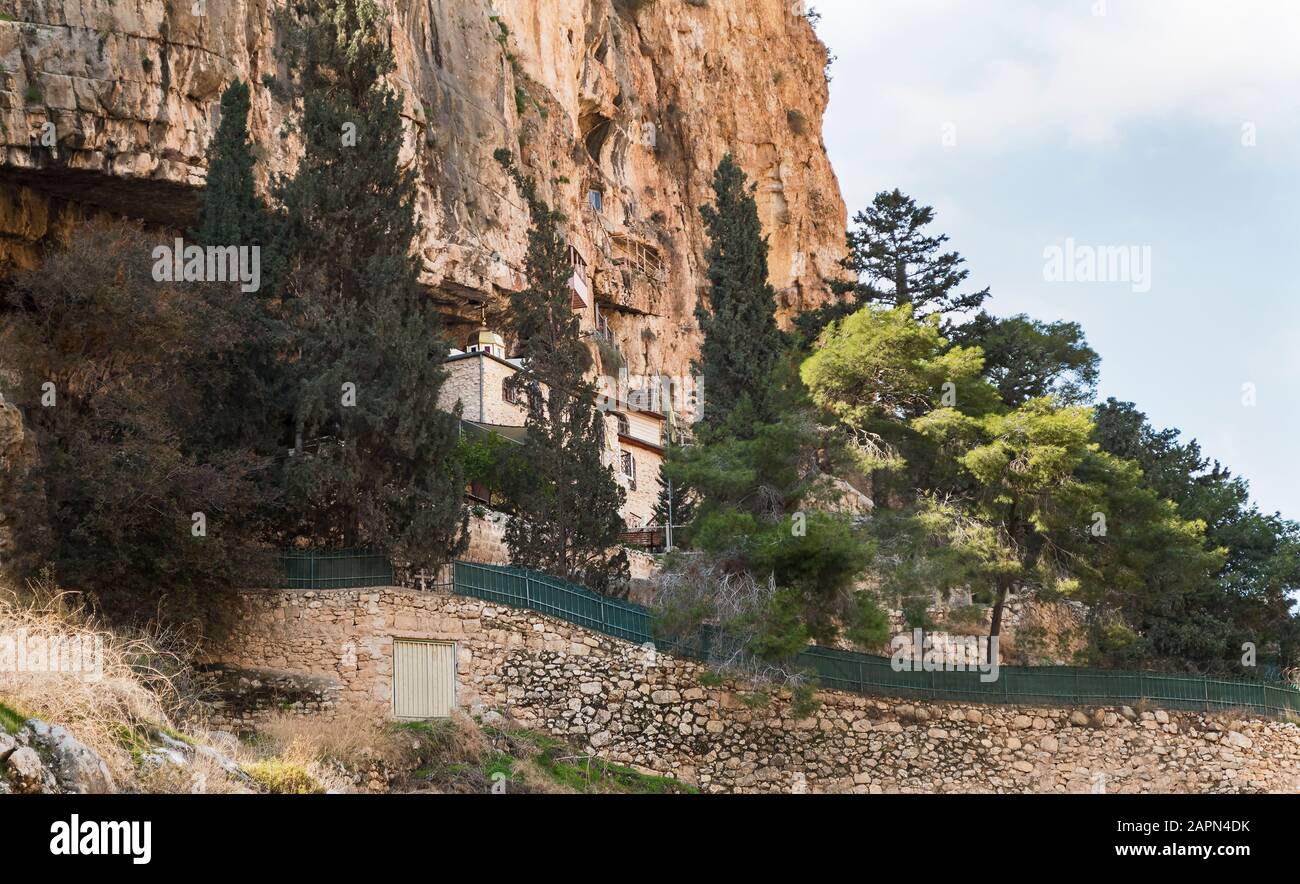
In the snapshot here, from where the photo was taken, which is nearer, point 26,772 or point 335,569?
point 26,772

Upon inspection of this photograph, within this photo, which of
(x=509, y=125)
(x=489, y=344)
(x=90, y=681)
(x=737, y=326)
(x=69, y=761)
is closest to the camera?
(x=69, y=761)

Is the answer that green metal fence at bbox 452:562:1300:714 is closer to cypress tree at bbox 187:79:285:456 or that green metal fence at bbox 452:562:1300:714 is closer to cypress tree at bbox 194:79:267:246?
cypress tree at bbox 187:79:285:456

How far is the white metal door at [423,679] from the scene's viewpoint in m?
24.1

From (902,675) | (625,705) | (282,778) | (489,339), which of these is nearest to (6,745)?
(282,778)

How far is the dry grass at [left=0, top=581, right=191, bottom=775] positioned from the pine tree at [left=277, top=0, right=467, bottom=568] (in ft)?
13.4

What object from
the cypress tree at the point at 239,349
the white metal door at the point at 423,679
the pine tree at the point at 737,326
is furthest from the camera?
the pine tree at the point at 737,326

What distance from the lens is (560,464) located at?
2842 cm

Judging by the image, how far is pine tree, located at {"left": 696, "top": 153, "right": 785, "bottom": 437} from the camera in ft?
105

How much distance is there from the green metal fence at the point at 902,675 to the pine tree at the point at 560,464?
1.97 meters

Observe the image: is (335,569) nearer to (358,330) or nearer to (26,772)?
(358,330)

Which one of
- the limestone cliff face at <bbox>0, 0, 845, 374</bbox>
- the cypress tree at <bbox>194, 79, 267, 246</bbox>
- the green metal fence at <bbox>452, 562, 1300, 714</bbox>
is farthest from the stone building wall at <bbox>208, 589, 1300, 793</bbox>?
the limestone cliff face at <bbox>0, 0, 845, 374</bbox>

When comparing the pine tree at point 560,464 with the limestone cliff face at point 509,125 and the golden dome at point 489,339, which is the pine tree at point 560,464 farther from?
the golden dome at point 489,339

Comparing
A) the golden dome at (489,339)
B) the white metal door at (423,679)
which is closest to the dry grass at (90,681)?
the white metal door at (423,679)

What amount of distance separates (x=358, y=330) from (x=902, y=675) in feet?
39.0
